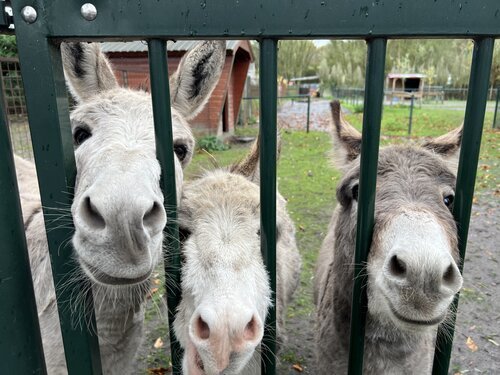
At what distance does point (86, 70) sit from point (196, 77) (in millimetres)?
683

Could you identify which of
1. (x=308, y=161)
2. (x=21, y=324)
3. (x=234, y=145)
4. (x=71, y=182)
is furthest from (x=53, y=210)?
(x=234, y=145)

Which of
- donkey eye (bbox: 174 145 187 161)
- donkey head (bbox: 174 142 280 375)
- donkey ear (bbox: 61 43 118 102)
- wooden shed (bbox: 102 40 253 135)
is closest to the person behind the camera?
donkey head (bbox: 174 142 280 375)

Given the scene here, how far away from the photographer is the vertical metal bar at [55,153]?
107 centimetres

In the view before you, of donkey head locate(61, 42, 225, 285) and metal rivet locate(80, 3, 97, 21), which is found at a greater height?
metal rivet locate(80, 3, 97, 21)

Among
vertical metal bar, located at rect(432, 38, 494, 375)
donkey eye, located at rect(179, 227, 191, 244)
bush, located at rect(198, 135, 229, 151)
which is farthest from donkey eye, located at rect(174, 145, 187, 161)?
bush, located at rect(198, 135, 229, 151)

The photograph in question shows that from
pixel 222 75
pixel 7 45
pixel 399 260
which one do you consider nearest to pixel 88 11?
pixel 399 260

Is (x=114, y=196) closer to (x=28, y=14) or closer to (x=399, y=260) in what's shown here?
(x=28, y=14)

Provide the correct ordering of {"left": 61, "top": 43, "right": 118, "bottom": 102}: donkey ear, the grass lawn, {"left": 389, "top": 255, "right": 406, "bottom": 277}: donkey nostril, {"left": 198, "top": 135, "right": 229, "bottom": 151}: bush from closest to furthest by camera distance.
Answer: {"left": 389, "top": 255, "right": 406, "bottom": 277}: donkey nostril
{"left": 61, "top": 43, "right": 118, "bottom": 102}: donkey ear
the grass lawn
{"left": 198, "top": 135, "right": 229, "bottom": 151}: bush

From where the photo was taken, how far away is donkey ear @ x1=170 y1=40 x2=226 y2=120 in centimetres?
235

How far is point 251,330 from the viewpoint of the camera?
140cm

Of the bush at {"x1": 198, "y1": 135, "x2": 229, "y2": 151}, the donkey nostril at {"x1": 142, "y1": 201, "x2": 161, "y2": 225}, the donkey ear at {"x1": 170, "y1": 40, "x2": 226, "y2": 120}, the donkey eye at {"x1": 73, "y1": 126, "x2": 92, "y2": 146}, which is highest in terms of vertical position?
the donkey ear at {"x1": 170, "y1": 40, "x2": 226, "y2": 120}

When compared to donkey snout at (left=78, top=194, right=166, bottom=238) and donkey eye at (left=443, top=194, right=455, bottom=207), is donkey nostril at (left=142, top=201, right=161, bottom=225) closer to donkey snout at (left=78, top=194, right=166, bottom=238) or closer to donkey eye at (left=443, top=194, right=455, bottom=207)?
donkey snout at (left=78, top=194, right=166, bottom=238)

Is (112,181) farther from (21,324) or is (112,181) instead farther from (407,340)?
(407,340)

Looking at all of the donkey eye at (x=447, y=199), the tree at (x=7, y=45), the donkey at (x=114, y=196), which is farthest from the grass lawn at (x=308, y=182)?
the tree at (x=7, y=45)
